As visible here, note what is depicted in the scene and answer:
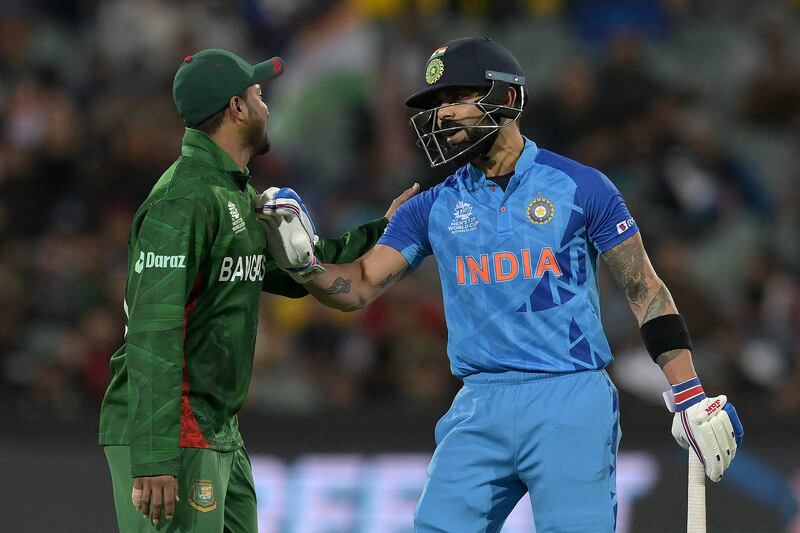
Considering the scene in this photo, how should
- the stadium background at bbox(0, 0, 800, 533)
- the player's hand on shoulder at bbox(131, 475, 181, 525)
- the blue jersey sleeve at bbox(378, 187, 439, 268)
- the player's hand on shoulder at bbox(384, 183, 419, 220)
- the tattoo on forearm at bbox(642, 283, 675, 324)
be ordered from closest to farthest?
1. the player's hand on shoulder at bbox(131, 475, 181, 525)
2. the tattoo on forearm at bbox(642, 283, 675, 324)
3. the blue jersey sleeve at bbox(378, 187, 439, 268)
4. the player's hand on shoulder at bbox(384, 183, 419, 220)
5. the stadium background at bbox(0, 0, 800, 533)

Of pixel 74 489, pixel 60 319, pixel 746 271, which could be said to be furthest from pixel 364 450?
pixel 746 271

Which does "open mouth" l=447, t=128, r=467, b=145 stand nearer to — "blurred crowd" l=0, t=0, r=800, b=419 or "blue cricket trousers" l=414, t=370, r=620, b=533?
"blue cricket trousers" l=414, t=370, r=620, b=533

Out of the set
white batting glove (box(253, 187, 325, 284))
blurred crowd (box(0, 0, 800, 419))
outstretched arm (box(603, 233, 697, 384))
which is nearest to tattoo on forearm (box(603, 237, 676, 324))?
outstretched arm (box(603, 233, 697, 384))

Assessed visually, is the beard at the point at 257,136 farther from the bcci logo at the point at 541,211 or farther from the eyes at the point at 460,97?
the bcci logo at the point at 541,211

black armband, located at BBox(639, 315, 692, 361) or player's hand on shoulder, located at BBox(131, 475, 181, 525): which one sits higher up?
black armband, located at BBox(639, 315, 692, 361)

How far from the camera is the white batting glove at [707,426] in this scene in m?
4.88

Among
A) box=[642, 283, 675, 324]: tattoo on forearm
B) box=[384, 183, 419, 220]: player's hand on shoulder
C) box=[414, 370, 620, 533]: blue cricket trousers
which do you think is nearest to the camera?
box=[414, 370, 620, 533]: blue cricket trousers

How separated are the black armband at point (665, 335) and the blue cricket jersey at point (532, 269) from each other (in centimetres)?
18

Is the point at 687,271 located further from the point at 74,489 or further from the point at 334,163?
the point at 74,489

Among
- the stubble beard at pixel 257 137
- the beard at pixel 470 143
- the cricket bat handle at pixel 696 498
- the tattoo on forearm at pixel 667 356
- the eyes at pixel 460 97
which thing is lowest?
the cricket bat handle at pixel 696 498

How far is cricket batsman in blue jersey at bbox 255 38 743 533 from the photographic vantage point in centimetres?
486

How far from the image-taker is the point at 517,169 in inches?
202

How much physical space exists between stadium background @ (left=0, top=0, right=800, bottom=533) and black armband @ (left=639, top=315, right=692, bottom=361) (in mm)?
3505

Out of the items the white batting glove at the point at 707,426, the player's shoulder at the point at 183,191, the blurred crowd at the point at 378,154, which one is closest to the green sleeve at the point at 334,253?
the player's shoulder at the point at 183,191
